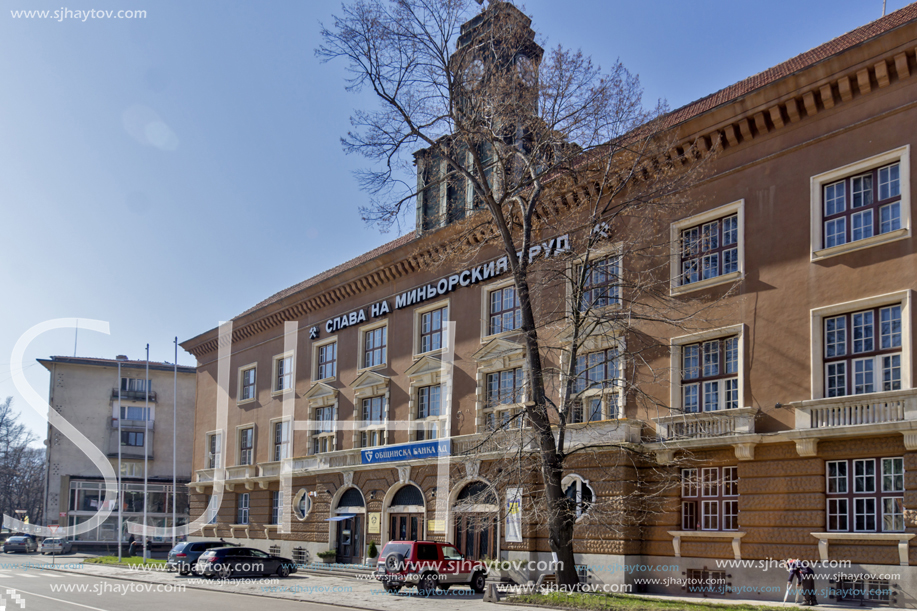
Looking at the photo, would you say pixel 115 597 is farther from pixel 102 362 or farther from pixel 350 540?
pixel 102 362

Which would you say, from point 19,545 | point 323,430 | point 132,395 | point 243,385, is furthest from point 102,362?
point 323,430

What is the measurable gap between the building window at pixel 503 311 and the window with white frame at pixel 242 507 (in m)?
23.2

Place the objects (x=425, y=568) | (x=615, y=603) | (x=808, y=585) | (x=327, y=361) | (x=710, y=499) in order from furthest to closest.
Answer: (x=327, y=361) → (x=425, y=568) → (x=710, y=499) → (x=808, y=585) → (x=615, y=603)

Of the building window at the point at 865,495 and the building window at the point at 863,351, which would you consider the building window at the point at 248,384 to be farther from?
the building window at the point at 865,495

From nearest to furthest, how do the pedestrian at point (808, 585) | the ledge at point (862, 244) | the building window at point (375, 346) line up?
the pedestrian at point (808, 585)
the ledge at point (862, 244)
the building window at point (375, 346)

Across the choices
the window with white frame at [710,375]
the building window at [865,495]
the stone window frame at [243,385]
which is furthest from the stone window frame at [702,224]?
the stone window frame at [243,385]

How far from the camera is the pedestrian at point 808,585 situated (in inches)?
837

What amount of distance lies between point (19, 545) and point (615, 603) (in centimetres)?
5724

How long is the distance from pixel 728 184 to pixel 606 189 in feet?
14.5

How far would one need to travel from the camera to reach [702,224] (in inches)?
1063

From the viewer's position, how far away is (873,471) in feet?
70.9

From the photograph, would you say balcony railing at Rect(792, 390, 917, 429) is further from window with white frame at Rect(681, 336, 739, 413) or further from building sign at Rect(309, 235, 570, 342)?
building sign at Rect(309, 235, 570, 342)

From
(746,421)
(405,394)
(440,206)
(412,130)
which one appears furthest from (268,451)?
(746,421)

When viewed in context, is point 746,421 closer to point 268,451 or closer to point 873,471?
point 873,471
